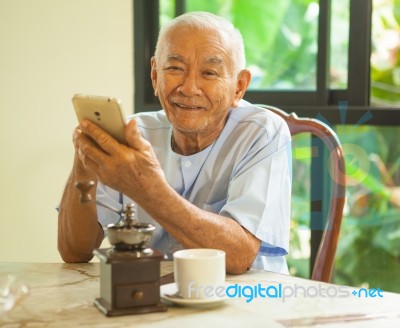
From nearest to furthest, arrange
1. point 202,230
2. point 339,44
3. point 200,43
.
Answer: point 202,230 → point 200,43 → point 339,44

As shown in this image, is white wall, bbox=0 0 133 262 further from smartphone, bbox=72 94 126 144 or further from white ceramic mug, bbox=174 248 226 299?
white ceramic mug, bbox=174 248 226 299

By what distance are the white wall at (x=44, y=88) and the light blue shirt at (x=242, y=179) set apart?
1.01 metres

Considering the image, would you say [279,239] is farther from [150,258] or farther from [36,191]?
[36,191]

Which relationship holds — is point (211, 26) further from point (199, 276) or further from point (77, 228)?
point (199, 276)

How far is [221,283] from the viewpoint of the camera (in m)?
1.36

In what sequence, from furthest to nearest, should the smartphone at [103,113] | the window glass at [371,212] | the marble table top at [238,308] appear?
the window glass at [371,212] → the smartphone at [103,113] → the marble table top at [238,308]

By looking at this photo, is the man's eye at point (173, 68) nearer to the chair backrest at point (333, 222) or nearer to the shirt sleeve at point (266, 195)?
the shirt sleeve at point (266, 195)

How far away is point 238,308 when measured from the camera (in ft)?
4.45

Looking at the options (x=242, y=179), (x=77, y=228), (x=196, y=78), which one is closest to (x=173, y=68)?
(x=196, y=78)

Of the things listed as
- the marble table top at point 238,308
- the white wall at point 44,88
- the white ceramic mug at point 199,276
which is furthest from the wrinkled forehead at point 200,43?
the white wall at point 44,88

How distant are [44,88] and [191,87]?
1.24m

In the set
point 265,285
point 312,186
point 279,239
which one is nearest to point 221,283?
point 265,285

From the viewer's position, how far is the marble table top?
1.28 metres

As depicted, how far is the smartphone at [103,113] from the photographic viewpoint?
1440mm
